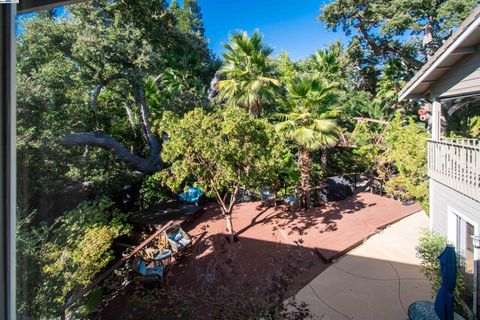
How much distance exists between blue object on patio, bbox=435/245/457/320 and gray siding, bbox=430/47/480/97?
329 cm

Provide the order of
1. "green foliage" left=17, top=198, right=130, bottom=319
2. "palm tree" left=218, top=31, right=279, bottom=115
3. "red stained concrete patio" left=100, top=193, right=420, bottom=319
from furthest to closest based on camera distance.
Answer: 1. "palm tree" left=218, top=31, right=279, bottom=115
2. "red stained concrete patio" left=100, top=193, right=420, bottom=319
3. "green foliage" left=17, top=198, right=130, bottom=319

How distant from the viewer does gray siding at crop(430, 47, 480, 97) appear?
5.09 m

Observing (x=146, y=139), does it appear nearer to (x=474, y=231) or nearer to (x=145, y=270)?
(x=145, y=270)

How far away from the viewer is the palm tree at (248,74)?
8.89 meters

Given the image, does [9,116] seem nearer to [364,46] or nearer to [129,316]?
[129,316]

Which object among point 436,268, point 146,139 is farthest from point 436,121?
point 146,139

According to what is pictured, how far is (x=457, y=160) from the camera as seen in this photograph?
16.3 ft

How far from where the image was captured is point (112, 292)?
4.93 meters

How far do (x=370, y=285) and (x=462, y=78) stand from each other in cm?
458

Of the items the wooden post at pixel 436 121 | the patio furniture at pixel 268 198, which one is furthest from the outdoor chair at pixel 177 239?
the wooden post at pixel 436 121

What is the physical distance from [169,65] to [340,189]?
9.71m

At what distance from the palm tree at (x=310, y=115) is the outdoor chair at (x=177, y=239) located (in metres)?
4.19

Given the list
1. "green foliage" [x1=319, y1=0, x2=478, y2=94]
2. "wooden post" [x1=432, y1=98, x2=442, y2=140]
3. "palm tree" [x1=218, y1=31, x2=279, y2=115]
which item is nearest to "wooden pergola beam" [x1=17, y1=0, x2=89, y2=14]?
"wooden post" [x1=432, y1=98, x2=442, y2=140]

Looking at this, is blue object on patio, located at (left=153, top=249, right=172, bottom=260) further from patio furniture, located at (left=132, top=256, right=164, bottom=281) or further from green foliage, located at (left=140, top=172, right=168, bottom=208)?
green foliage, located at (left=140, top=172, right=168, bottom=208)
